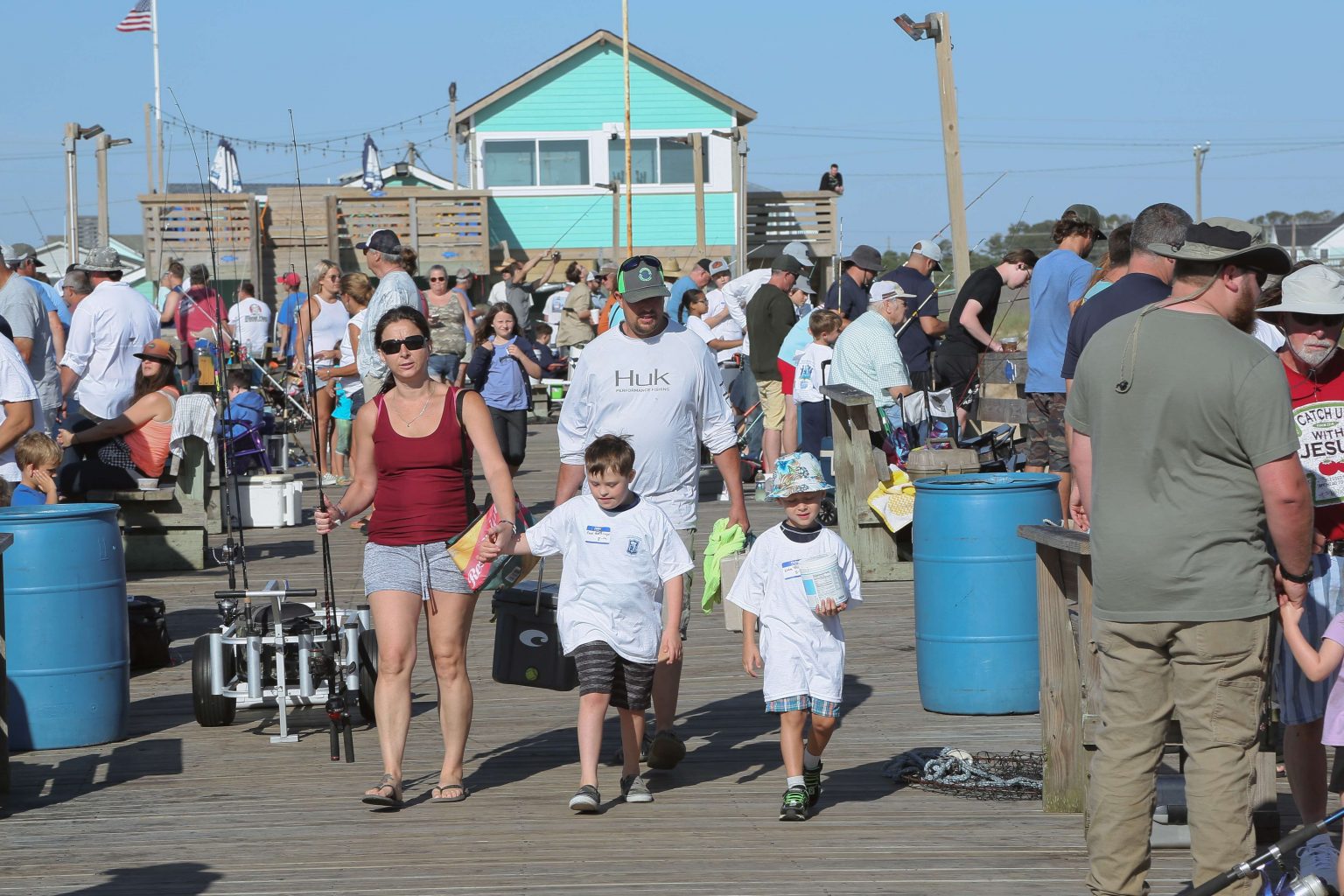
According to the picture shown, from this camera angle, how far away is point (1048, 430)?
10.0m

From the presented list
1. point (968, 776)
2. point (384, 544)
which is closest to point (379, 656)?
point (384, 544)

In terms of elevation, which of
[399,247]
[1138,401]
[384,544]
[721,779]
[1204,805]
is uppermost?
[399,247]

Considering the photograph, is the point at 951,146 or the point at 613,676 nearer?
the point at 613,676

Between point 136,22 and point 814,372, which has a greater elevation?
point 136,22

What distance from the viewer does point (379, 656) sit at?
6.38 metres

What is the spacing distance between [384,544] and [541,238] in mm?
35805

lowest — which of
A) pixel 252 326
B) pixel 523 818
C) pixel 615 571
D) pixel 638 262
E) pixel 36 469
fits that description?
pixel 523 818

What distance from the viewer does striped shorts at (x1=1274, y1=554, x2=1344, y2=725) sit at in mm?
4820

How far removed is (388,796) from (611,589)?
1080 mm

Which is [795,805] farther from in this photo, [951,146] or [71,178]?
[71,178]

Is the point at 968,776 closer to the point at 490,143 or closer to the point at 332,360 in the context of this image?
the point at 332,360

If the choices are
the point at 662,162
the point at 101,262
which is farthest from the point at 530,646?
the point at 662,162

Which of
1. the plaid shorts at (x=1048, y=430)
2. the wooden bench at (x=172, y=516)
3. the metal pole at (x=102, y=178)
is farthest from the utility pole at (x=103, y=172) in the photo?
the plaid shorts at (x=1048, y=430)

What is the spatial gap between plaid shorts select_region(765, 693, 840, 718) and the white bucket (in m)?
0.33
